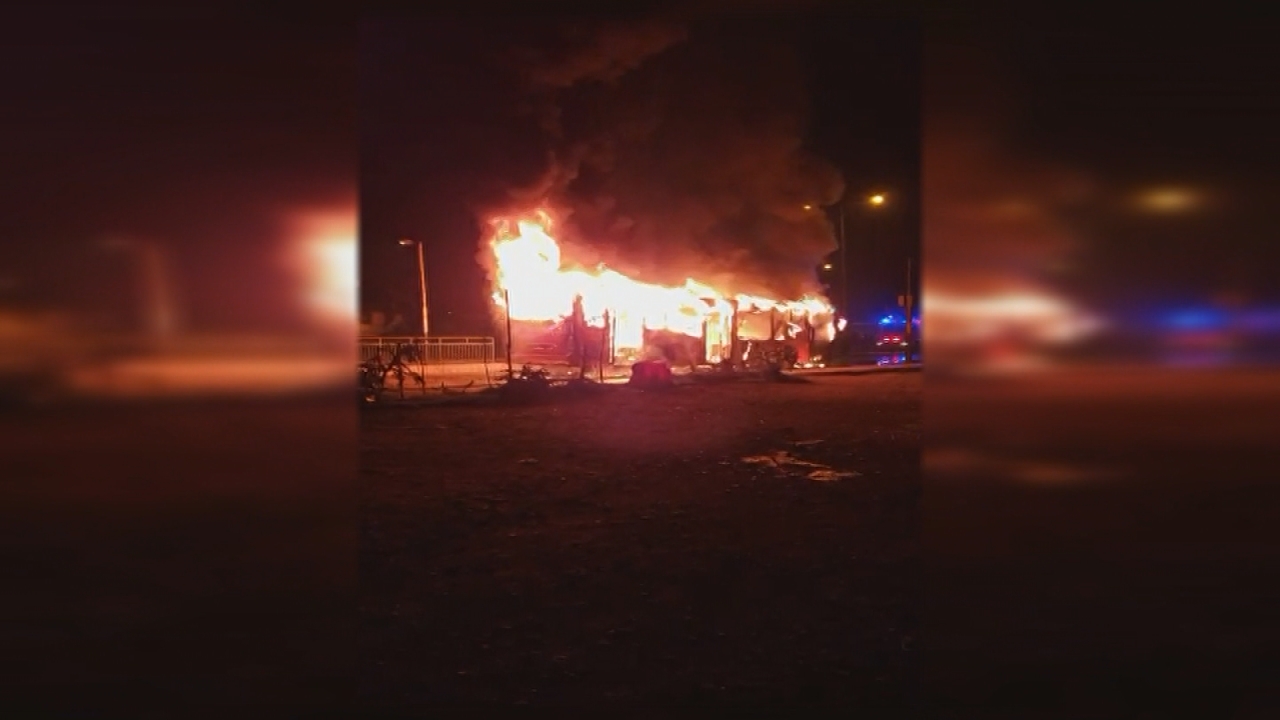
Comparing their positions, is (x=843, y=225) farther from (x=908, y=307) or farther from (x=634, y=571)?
(x=634, y=571)

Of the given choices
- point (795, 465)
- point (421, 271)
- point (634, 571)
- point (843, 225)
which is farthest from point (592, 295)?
point (843, 225)

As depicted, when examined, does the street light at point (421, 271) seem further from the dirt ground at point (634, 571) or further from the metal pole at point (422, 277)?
the dirt ground at point (634, 571)

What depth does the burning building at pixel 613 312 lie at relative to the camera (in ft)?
27.4

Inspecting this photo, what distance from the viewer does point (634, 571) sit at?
3.80 meters

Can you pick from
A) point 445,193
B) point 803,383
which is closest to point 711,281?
point 803,383

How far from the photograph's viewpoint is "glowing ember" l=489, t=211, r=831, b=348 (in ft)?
26.0

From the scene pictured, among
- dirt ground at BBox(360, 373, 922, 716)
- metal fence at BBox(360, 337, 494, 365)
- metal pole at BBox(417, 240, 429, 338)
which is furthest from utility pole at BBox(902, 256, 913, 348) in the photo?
dirt ground at BBox(360, 373, 922, 716)

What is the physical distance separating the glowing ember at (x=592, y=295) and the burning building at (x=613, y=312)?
0.01 m

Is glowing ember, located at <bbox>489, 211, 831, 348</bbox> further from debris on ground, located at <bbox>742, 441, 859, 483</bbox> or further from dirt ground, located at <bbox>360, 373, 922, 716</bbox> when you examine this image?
debris on ground, located at <bbox>742, 441, 859, 483</bbox>

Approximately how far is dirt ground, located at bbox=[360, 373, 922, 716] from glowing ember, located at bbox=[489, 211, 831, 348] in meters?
1.94

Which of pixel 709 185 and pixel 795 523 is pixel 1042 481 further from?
pixel 709 185

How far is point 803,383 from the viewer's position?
477 inches

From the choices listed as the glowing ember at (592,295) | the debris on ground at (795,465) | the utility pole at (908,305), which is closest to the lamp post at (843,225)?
the utility pole at (908,305)

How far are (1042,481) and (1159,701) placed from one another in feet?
2.46
